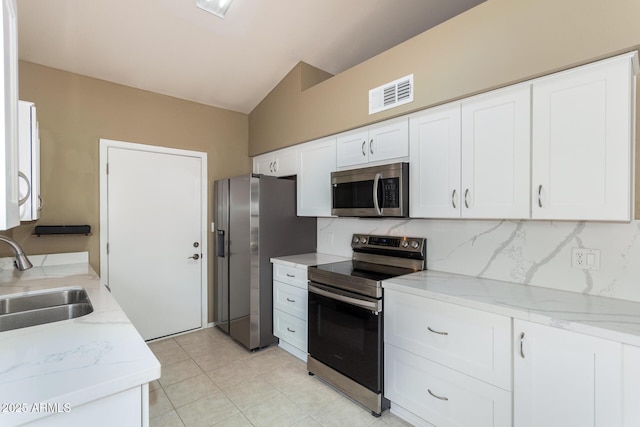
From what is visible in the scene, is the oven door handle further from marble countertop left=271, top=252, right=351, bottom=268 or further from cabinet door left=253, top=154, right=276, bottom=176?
cabinet door left=253, top=154, right=276, bottom=176

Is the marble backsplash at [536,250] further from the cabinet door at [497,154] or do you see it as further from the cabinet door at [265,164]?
the cabinet door at [265,164]

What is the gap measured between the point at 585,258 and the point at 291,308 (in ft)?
7.22

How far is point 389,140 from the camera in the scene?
2402 millimetres

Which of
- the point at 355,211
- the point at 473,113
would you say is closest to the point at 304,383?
the point at 355,211

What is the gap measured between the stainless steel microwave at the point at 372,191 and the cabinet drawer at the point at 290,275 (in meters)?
0.61

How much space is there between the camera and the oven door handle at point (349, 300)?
81.7 inches

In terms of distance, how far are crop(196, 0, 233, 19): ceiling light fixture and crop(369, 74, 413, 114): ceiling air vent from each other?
1261 millimetres

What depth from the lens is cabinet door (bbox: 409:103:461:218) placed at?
6.71 feet

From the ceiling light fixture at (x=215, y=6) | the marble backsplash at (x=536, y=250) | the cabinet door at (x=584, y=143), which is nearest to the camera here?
the cabinet door at (x=584, y=143)

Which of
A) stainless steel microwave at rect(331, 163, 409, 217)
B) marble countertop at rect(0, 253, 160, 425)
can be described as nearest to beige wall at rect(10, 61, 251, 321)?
marble countertop at rect(0, 253, 160, 425)

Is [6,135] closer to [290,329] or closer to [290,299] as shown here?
[290,299]

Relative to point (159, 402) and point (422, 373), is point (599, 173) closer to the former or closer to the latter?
point (422, 373)

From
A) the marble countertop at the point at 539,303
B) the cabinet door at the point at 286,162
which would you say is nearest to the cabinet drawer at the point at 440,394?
the marble countertop at the point at 539,303

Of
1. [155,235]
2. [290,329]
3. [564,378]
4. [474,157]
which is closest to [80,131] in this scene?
[155,235]
